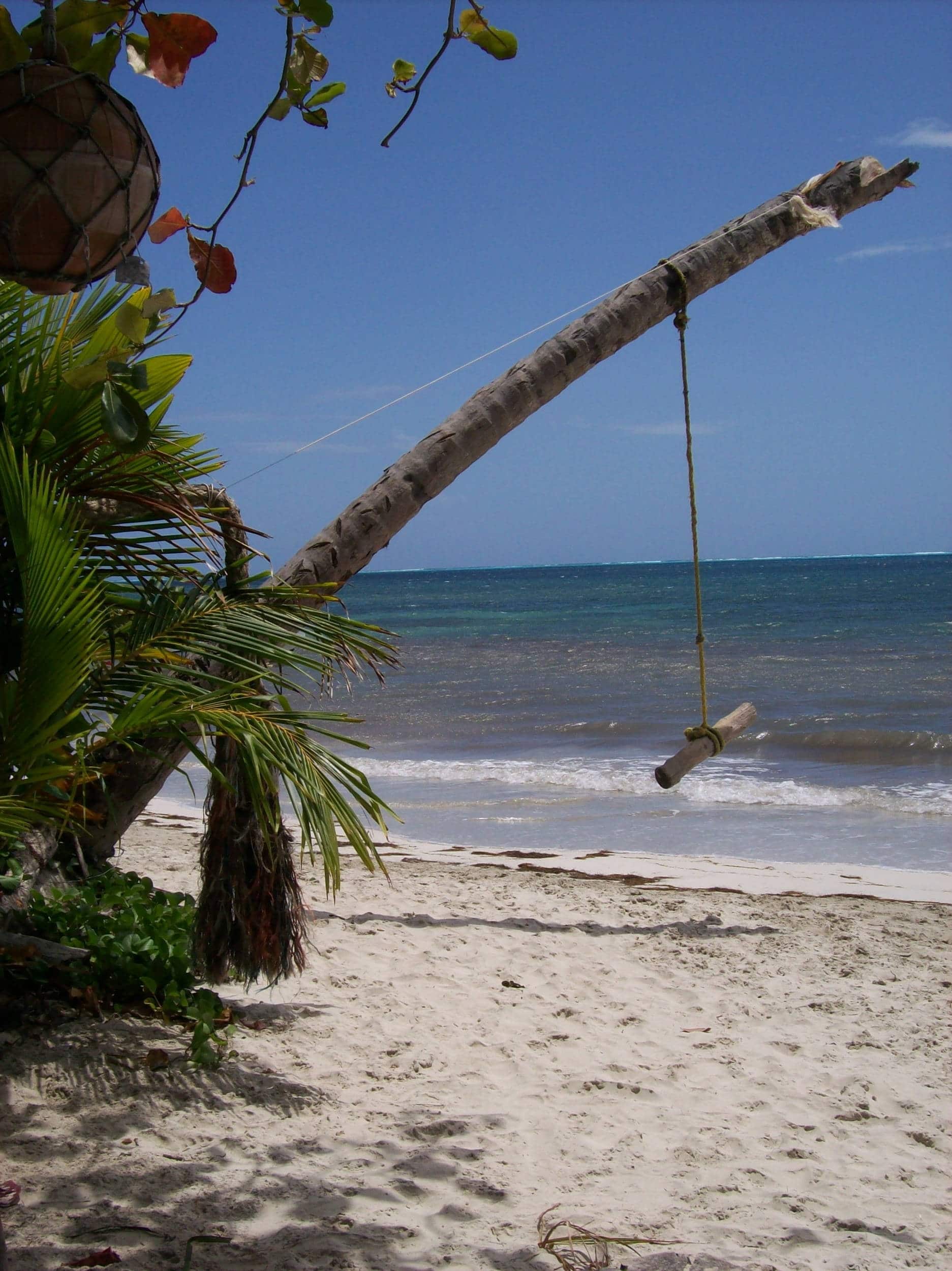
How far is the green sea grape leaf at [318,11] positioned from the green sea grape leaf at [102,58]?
0.30 m

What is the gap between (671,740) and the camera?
11828mm

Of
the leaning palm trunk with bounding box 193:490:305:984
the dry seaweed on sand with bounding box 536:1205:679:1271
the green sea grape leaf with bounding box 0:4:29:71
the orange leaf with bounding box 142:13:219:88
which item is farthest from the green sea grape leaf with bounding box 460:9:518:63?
the dry seaweed on sand with bounding box 536:1205:679:1271

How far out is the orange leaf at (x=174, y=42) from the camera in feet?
5.31

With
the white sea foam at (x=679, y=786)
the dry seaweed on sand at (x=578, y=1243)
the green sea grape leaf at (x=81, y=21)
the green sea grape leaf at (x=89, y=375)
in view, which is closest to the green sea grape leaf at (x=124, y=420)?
the green sea grape leaf at (x=89, y=375)

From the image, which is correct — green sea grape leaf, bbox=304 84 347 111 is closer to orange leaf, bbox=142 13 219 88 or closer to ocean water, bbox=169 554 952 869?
orange leaf, bbox=142 13 219 88

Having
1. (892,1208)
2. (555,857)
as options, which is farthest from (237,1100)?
(555,857)

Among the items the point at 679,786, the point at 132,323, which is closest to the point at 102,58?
the point at 132,323

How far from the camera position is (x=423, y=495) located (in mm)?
3770

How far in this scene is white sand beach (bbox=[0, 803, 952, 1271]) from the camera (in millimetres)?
2408

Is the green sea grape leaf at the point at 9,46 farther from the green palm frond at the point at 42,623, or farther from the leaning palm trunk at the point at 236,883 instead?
the leaning palm trunk at the point at 236,883

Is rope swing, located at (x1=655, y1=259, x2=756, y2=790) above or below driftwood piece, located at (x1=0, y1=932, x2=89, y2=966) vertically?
above

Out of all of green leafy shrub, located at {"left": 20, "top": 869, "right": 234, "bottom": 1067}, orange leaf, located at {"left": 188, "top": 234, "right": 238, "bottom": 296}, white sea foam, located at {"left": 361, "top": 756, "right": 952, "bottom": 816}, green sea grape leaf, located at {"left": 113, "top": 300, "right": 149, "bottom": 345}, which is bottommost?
white sea foam, located at {"left": 361, "top": 756, "right": 952, "bottom": 816}

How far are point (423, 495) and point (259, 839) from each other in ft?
4.40

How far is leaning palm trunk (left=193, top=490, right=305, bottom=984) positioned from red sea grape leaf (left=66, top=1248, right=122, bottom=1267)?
1080 millimetres
